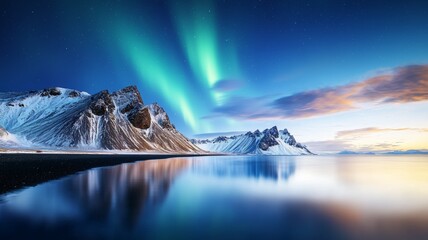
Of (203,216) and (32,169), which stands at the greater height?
(32,169)

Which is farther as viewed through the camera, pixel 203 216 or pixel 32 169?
pixel 32 169

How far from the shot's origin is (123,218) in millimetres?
16422

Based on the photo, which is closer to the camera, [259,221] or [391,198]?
[259,221]

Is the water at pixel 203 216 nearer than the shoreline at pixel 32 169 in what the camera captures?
Yes

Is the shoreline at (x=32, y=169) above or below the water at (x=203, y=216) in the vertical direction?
above

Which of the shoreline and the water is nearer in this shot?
the water

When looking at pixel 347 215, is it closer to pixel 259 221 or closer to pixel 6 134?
pixel 259 221

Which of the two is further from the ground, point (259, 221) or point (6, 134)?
point (6, 134)

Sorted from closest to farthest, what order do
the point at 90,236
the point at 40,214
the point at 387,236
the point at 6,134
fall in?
the point at 90,236 → the point at 387,236 → the point at 40,214 → the point at 6,134

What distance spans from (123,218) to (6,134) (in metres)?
209

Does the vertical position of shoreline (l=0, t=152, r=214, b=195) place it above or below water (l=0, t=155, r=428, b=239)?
above

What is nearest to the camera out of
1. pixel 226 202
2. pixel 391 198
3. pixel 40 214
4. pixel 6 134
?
pixel 40 214

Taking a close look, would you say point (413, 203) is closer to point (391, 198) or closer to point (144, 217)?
point (391, 198)

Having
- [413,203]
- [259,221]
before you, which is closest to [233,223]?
[259,221]
